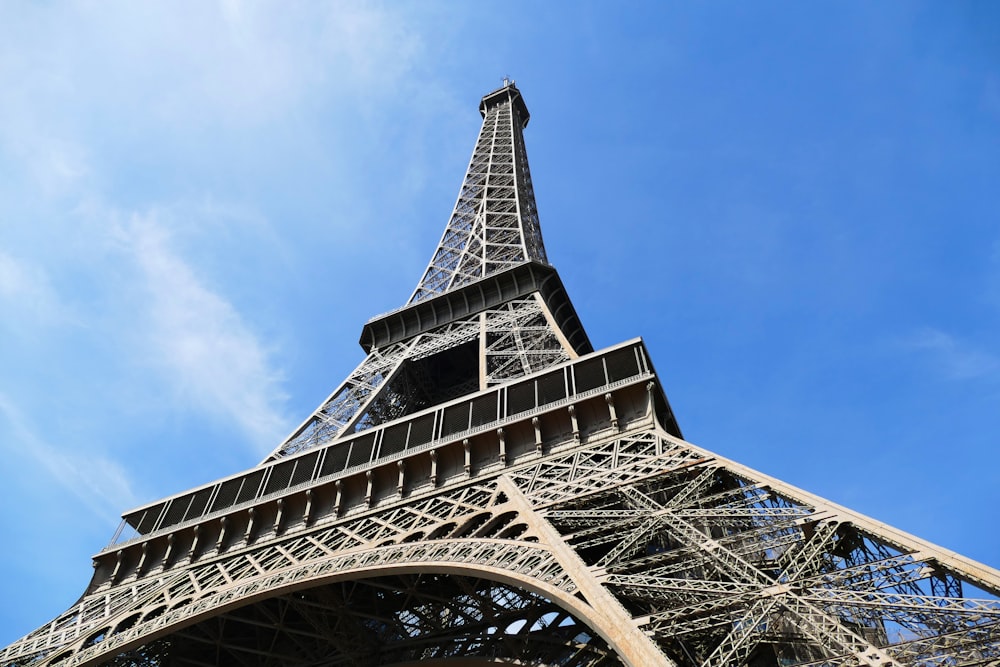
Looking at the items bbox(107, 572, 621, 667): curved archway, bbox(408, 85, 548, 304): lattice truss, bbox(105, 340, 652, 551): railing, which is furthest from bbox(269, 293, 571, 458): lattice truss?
bbox(107, 572, 621, 667): curved archway

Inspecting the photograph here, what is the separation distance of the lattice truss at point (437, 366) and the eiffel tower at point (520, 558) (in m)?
0.18

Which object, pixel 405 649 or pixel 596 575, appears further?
pixel 405 649

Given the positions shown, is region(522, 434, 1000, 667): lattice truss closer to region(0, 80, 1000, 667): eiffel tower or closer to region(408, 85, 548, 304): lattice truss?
region(0, 80, 1000, 667): eiffel tower

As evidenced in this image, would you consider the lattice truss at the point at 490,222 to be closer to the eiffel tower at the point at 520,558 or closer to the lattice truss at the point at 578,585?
the eiffel tower at the point at 520,558

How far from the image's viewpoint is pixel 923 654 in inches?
353

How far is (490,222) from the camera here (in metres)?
40.7

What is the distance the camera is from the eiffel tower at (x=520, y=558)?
403 inches

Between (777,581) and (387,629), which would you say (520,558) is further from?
(387,629)

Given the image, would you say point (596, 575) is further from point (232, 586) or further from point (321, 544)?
point (232, 586)

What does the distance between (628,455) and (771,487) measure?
3468 millimetres

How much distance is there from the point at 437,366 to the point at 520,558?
18.5 metres

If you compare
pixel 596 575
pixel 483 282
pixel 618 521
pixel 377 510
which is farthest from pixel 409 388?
pixel 596 575

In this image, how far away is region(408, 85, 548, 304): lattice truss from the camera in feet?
116

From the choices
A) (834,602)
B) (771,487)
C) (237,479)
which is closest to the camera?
(834,602)
